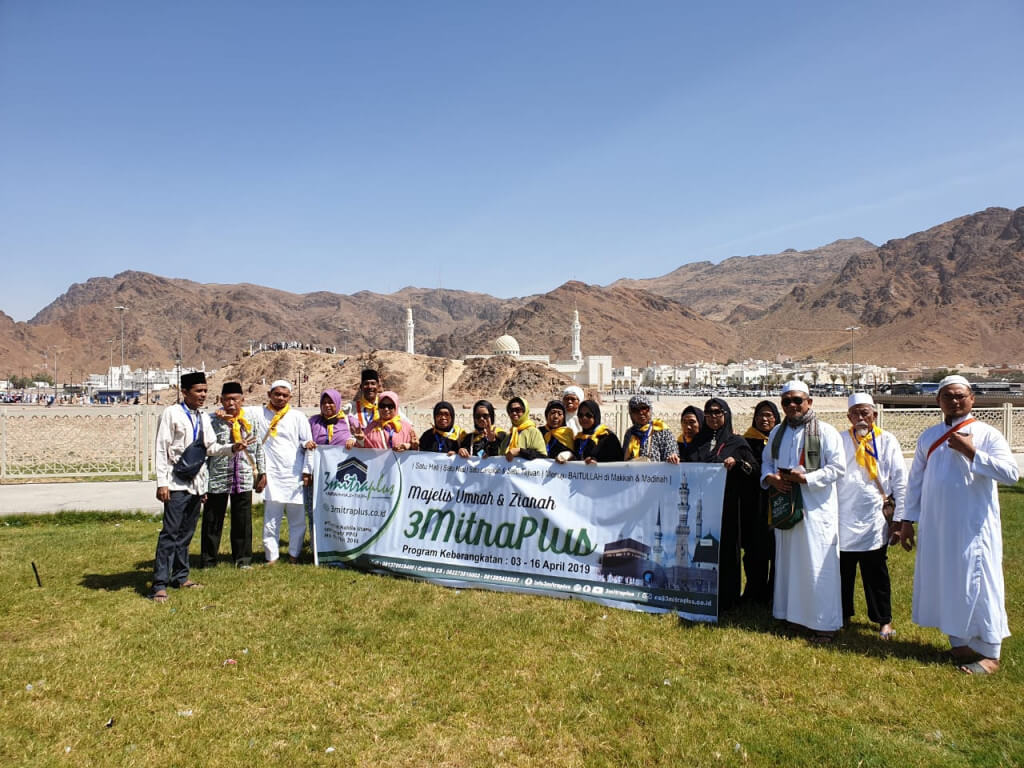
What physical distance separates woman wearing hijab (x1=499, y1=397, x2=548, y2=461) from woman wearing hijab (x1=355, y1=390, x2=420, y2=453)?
1.07 m

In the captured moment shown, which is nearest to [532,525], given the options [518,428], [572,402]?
[518,428]

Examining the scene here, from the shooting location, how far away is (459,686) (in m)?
3.88

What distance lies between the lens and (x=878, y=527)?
4.68 m

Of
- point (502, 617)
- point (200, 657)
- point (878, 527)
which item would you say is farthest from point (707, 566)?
point (200, 657)

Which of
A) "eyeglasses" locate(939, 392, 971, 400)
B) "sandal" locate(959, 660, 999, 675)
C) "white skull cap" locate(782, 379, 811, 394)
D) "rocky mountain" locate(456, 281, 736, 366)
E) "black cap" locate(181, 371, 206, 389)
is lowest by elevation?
"sandal" locate(959, 660, 999, 675)

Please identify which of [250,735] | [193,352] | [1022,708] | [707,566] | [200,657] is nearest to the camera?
[250,735]

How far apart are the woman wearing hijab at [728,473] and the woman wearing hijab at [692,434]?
0.04 meters

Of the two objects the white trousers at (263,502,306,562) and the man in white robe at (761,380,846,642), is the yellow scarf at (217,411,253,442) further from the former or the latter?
the man in white robe at (761,380,846,642)

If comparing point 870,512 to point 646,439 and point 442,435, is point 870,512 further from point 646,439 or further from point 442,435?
point 442,435

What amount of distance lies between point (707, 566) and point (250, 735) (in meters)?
3.12

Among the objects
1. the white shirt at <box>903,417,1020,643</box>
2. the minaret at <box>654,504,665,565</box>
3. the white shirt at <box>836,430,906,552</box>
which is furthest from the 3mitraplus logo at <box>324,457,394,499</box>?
the white shirt at <box>903,417,1020,643</box>

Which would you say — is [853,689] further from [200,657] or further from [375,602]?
[200,657]

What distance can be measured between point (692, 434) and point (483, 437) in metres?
1.85

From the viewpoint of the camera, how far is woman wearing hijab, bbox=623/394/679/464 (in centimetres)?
541
